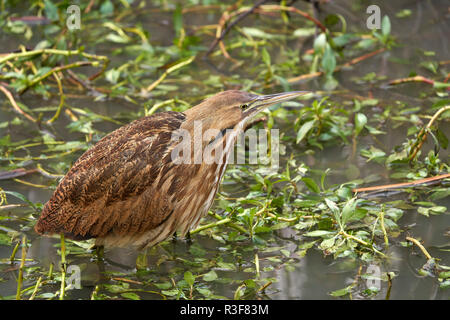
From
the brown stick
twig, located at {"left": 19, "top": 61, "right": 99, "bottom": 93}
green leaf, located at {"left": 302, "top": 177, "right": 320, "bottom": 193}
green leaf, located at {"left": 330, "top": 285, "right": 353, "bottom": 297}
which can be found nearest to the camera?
green leaf, located at {"left": 330, "top": 285, "right": 353, "bottom": 297}

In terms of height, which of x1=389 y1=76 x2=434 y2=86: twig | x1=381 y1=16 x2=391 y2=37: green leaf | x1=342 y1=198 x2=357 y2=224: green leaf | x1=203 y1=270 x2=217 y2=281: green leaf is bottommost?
x1=203 y1=270 x2=217 y2=281: green leaf

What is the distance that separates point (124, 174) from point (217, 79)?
5.83ft

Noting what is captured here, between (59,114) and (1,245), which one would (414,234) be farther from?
(59,114)

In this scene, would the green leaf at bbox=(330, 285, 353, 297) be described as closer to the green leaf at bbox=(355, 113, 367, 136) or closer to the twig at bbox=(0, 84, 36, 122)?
the green leaf at bbox=(355, 113, 367, 136)

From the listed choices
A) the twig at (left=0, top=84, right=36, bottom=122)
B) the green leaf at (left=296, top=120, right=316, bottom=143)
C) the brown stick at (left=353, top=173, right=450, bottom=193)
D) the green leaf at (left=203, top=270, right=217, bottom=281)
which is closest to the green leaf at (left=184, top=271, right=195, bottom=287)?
the green leaf at (left=203, top=270, right=217, bottom=281)

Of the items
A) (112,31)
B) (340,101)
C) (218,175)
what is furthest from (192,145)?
(112,31)

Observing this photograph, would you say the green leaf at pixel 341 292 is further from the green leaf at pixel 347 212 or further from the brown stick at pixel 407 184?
the brown stick at pixel 407 184

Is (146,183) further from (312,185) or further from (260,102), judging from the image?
(312,185)

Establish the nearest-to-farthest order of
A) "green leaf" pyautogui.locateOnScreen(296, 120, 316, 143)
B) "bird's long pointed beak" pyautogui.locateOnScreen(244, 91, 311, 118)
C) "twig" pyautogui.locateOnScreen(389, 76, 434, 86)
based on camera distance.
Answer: "bird's long pointed beak" pyautogui.locateOnScreen(244, 91, 311, 118) < "green leaf" pyautogui.locateOnScreen(296, 120, 316, 143) < "twig" pyautogui.locateOnScreen(389, 76, 434, 86)

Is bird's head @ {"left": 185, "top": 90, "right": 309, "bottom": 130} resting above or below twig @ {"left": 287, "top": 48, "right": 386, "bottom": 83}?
below

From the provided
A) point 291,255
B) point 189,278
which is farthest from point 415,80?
point 189,278

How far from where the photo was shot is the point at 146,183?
253 centimetres

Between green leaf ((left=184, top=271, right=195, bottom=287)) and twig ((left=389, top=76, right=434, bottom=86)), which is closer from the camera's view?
green leaf ((left=184, top=271, right=195, bottom=287))

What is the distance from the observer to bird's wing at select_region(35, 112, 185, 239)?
2535 mm
